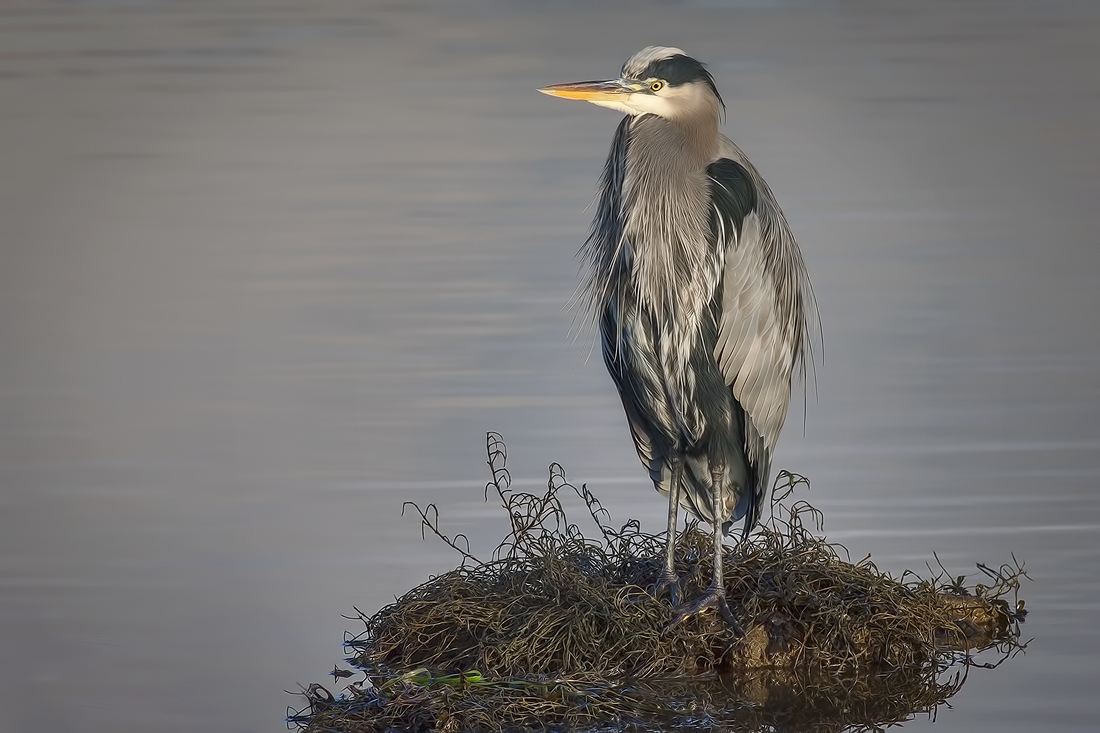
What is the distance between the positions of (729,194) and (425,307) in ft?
15.6

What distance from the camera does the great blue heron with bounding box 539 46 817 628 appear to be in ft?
15.4

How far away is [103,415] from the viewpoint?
753cm

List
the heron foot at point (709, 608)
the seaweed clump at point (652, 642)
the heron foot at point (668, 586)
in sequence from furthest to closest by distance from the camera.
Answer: the heron foot at point (668, 586), the heron foot at point (709, 608), the seaweed clump at point (652, 642)

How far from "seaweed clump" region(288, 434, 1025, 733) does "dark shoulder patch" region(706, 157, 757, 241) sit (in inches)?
39.0

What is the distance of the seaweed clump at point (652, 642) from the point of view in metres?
4.03

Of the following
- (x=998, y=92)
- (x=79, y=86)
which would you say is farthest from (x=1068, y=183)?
(x=79, y=86)

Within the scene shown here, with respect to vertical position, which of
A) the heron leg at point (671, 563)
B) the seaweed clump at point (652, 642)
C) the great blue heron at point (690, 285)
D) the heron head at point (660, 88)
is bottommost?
the seaweed clump at point (652, 642)

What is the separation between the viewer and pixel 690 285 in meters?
4.70

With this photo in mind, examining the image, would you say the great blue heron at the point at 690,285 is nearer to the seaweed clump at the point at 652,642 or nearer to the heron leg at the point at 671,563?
the heron leg at the point at 671,563

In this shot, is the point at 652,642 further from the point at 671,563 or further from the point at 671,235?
the point at 671,235

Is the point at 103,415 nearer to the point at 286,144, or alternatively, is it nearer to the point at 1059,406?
the point at 1059,406

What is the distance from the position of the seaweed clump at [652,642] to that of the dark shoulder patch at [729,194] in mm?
Answer: 990

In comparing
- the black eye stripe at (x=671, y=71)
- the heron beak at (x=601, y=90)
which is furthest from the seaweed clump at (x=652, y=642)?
the black eye stripe at (x=671, y=71)

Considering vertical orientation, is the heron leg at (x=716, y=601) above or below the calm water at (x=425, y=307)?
below
